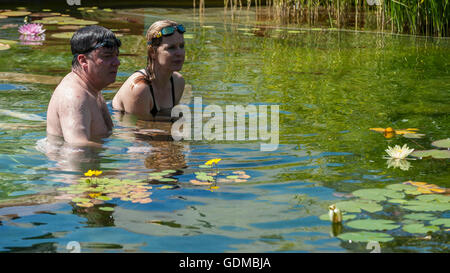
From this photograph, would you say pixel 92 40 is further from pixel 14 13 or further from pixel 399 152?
pixel 14 13

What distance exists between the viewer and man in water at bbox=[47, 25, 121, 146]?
5.35 metres

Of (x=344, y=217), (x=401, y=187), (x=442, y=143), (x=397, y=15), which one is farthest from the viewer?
(x=397, y=15)

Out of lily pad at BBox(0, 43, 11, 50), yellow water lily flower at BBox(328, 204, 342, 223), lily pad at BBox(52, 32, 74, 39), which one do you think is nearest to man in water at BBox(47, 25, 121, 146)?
yellow water lily flower at BBox(328, 204, 342, 223)

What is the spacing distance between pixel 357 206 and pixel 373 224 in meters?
0.32

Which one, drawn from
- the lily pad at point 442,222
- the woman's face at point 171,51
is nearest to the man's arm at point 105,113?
the woman's face at point 171,51

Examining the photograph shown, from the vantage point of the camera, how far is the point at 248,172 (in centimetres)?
521

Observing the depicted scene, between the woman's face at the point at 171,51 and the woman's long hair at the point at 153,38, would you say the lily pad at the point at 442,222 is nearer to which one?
the woman's face at the point at 171,51

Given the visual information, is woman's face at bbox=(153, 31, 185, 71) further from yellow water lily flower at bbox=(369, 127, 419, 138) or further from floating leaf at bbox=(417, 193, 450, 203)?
floating leaf at bbox=(417, 193, 450, 203)

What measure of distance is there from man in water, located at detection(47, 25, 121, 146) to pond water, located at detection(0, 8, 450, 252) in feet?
0.62

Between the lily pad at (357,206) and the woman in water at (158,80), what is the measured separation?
3146 millimetres

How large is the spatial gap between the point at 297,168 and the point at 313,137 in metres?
1.03

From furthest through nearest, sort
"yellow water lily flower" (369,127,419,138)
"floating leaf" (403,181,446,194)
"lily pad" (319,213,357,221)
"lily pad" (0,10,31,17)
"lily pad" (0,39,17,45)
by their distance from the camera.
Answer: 1. "lily pad" (0,10,31,17)
2. "lily pad" (0,39,17,45)
3. "yellow water lily flower" (369,127,419,138)
4. "floating leaf" (403,181,446,194)
5. "lily pad" (319,213,357,221)

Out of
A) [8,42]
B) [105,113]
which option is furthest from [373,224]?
[8,42]
